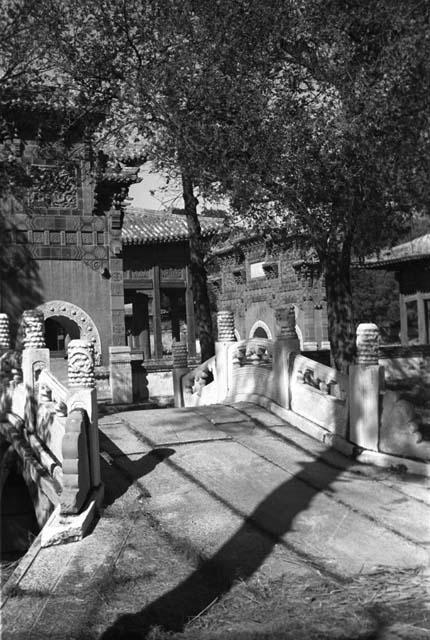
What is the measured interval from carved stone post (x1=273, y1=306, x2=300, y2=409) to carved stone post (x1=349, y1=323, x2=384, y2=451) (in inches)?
66.6

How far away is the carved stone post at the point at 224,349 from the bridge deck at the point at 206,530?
2.56 metres

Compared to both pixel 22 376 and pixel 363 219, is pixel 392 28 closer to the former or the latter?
pixel 363 219

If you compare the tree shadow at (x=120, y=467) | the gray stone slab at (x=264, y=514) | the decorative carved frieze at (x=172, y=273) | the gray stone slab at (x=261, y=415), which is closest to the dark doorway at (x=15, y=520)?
the tree shadow at (x=120, y=467)

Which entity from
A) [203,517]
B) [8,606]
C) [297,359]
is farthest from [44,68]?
[8,606]

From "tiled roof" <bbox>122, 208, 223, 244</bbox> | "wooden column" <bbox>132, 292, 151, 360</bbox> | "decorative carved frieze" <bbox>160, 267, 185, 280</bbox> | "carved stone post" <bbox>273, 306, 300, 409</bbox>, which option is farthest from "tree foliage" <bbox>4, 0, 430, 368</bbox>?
"wooden column" <bbox>132, 292, 151, 360</bbox>

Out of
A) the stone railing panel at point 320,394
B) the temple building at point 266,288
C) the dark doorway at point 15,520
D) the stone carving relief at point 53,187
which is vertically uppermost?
the stone carving relief at point 53,187

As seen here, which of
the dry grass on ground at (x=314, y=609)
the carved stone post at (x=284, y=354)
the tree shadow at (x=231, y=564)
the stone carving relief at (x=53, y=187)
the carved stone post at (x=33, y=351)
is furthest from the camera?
the stone carving relief at (x=53, y=187)

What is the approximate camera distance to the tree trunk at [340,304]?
12.4m

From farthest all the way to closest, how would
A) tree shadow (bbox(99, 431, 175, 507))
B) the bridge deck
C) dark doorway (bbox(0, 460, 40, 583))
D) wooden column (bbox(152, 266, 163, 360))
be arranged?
wooden column (bbox(152, 266, 163, 360)) → dark doorway (bbox(0, 460, 40, 583)) → tree shadow (bbox(99, 431, 175, 507)) → the bridge deck

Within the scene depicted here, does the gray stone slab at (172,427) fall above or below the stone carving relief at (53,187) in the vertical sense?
below

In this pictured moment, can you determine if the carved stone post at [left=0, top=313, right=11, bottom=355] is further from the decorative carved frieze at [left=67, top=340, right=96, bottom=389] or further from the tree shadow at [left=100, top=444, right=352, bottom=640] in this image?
the tree shadow at [left=100, top=444, right=352, bottom=640]

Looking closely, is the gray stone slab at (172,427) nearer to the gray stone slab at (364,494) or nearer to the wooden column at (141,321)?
the gray stone slab at (364,494)

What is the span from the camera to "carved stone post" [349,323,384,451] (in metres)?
8.54

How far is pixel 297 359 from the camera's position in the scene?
33.5 ft
